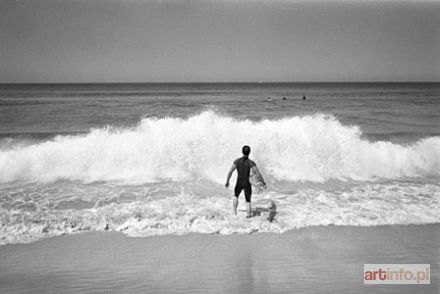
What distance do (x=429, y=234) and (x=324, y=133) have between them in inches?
242

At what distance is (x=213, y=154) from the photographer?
1044cm

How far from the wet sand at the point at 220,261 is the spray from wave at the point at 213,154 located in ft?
12.6

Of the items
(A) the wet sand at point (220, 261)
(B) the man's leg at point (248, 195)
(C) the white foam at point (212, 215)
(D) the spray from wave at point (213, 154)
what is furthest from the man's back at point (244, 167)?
(D) the spray from wave at point (213, 154)

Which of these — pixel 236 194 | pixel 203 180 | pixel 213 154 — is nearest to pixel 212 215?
pixel 236 194

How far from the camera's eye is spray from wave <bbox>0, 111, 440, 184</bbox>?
9.53 m

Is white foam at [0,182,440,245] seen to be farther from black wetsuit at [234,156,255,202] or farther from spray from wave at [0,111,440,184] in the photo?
spray from wave at [0,111,440,184]

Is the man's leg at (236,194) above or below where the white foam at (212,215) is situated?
above

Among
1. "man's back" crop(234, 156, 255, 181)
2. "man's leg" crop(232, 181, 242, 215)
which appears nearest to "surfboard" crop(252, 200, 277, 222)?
"man's leg" crop(232, 181, 242, 215)

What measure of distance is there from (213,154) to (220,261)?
599cm

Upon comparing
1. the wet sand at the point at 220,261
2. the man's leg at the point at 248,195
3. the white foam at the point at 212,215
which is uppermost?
the man's leg at the point at 248,195

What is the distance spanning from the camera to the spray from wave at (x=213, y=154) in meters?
9.53

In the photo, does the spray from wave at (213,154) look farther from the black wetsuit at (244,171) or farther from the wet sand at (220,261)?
the wet sand at (220,261)

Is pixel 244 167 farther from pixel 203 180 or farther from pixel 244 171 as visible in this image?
pixel 203 180

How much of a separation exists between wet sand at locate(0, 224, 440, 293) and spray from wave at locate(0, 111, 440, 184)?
383cm
